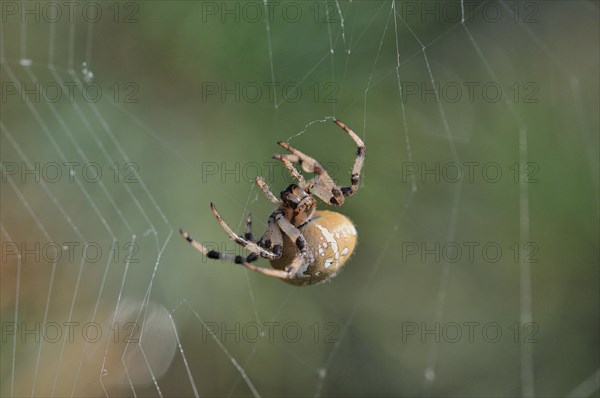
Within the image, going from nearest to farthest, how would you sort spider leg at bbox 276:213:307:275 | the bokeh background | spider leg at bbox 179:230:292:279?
spider leg at bbox 179:230:292:279, spider leg at bbox 276:213:307:275, the bokeh background

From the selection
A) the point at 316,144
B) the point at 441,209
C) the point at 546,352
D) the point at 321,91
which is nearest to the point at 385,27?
the point at 321,91

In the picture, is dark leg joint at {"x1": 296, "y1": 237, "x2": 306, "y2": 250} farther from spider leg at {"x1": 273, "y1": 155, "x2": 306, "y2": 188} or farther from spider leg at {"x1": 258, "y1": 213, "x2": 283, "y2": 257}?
spider leg at {"x1": 273, "y1": 155, "x2": 306, "y2": 188}

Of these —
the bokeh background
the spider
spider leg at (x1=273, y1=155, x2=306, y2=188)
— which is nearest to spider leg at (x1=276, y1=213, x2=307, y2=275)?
the spider

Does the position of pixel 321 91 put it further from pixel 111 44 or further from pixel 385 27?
pixel 111 44

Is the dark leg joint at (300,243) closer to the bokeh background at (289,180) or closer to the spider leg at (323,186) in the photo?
the spider leg at (323,186)

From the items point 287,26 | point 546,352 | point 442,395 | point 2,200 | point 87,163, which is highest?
point 287,26

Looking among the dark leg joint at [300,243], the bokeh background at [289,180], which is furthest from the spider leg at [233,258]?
the bokeh background at [289,180]
